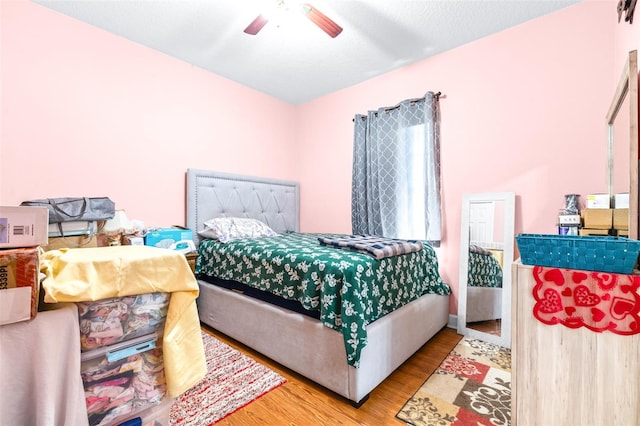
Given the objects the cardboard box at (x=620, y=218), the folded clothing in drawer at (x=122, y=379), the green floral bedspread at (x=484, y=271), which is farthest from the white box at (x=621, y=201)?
the folded clothing in drawer at (x=122, y=379)

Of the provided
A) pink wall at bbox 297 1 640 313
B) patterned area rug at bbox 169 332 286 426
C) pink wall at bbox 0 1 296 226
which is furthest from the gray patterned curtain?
patterned area rug at bbox 169 332 286 426

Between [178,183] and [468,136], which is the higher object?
[468,136]

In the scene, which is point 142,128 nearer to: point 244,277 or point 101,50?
point 101,50

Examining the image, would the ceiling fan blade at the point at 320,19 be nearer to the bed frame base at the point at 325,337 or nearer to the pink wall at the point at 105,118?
the pink wall at the point at 105,118

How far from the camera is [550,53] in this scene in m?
2.15

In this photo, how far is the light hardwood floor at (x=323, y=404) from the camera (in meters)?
1.44

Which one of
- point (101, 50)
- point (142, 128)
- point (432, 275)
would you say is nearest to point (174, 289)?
point (432, 275)

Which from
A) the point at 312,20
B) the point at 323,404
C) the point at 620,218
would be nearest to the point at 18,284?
the point at 323,404

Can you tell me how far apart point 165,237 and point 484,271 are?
2797 mm

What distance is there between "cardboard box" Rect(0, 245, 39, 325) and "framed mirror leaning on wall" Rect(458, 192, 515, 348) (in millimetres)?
2701

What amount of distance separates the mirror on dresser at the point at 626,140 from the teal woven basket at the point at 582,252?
1.32 feet

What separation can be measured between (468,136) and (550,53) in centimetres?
78

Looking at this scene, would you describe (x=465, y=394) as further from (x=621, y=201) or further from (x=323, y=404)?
(x=621, y=201)

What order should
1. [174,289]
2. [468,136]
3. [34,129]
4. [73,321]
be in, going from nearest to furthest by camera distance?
[73,321] < [174,289] < [34,129] < [468,136]
